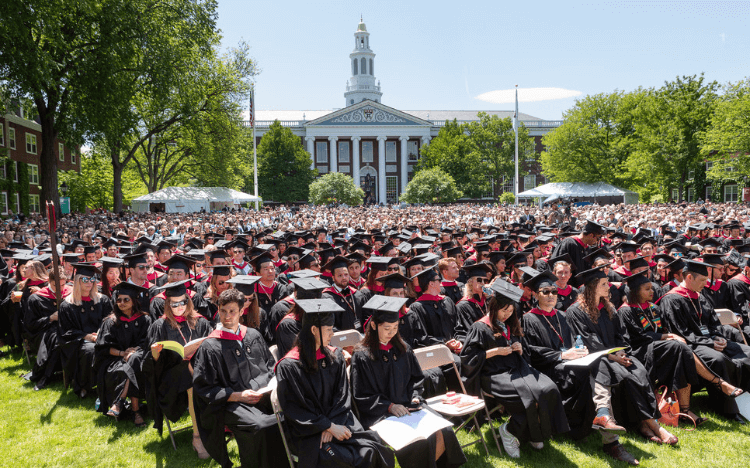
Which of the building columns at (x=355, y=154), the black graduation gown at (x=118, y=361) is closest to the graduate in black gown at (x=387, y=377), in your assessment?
the black graduation gown at (x=118, y=361)

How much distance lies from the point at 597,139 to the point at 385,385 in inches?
2075

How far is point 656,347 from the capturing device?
5484mm

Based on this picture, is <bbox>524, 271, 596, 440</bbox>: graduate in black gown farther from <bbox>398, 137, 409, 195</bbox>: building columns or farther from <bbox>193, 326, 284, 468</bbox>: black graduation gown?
<bbox>398, 137, 409, 195</bbox>: building columns

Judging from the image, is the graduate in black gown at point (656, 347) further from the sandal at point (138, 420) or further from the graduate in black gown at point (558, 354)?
the sandal at point (138, 420)

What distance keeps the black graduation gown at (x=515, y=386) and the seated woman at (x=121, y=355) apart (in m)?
3.54

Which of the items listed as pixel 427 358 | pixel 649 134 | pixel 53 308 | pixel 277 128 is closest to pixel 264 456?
pixel 427 358

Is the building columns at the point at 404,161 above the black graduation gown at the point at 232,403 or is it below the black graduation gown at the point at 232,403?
above

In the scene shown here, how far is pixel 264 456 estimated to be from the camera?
4.05 meters

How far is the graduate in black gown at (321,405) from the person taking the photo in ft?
12.2

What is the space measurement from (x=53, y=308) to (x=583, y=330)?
6.91m

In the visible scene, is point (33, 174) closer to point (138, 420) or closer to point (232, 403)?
point (138, 420)

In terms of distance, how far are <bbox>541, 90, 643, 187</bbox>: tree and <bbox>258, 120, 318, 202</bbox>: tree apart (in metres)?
30.4

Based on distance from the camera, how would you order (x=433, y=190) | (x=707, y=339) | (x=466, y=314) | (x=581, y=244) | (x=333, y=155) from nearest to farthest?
(x=707, y=339) → (x=466, y=314) → (x=581, y=244) → (x=433, y=190) → (x=333, y=155)

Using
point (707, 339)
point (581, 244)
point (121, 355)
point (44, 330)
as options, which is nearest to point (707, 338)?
point (707, 339)
